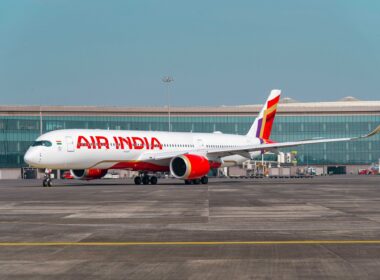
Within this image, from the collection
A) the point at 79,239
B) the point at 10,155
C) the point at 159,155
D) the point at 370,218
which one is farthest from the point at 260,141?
the point at 10,155

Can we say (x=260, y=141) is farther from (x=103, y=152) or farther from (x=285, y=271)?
(x=285, y=271)

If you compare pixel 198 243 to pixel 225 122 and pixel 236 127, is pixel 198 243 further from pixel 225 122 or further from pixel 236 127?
pixel 236 127

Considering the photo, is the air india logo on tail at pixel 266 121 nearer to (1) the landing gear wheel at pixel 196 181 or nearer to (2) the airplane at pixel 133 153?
(2) the airplane at pixel 133 153

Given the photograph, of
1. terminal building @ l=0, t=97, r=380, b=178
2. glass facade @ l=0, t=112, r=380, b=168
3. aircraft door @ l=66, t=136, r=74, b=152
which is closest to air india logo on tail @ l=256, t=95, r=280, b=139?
aircraft door @ l=66, t=136, r=74, b=152

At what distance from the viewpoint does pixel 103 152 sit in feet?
176

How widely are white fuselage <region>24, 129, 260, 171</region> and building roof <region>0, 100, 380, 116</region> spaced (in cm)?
6482

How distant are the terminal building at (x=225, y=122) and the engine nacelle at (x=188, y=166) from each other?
2728 inches

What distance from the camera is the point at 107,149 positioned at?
53.9 metres

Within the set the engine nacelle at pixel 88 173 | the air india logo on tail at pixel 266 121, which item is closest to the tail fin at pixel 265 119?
the air india logo on tail at pixel 266 121

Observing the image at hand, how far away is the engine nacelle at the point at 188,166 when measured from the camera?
5525 centimetres

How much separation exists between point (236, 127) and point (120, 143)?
86.8 metres

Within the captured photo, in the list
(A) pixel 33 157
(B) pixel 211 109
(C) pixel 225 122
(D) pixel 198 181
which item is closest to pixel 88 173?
(A) pixel 33 157

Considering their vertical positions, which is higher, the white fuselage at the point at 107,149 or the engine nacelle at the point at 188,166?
the white fuselage at the point at 107,149

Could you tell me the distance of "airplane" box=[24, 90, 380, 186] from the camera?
51531 mm
